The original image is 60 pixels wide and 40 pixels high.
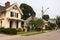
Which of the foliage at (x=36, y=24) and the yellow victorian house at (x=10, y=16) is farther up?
the yellow victorian house at (x=10, y=16)

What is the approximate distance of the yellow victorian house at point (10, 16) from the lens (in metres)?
42.2

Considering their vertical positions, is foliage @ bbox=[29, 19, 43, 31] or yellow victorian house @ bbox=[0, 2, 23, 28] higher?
yellow victorian house @ bbox=[0, 2, 23, 28]

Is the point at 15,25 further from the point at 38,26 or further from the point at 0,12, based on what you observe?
the point at 38,26

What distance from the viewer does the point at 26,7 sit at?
81.9 meters

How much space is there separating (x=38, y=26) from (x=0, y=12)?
16.1m

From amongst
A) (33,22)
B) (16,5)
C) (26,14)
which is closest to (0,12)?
(16,5)

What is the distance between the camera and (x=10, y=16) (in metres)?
43.4

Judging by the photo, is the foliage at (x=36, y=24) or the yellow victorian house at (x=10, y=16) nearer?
the yellow victorian house at (x=10, y=16)

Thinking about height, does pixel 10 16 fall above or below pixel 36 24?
above

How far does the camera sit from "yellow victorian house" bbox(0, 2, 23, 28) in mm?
42156

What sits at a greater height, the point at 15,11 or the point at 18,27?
the point at 15,11

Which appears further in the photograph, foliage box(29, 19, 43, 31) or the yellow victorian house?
foliage box(29, 19, 43, 31)

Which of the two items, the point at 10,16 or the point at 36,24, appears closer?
the point at 10,16

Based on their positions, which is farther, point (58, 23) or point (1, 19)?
point (58, 23)
